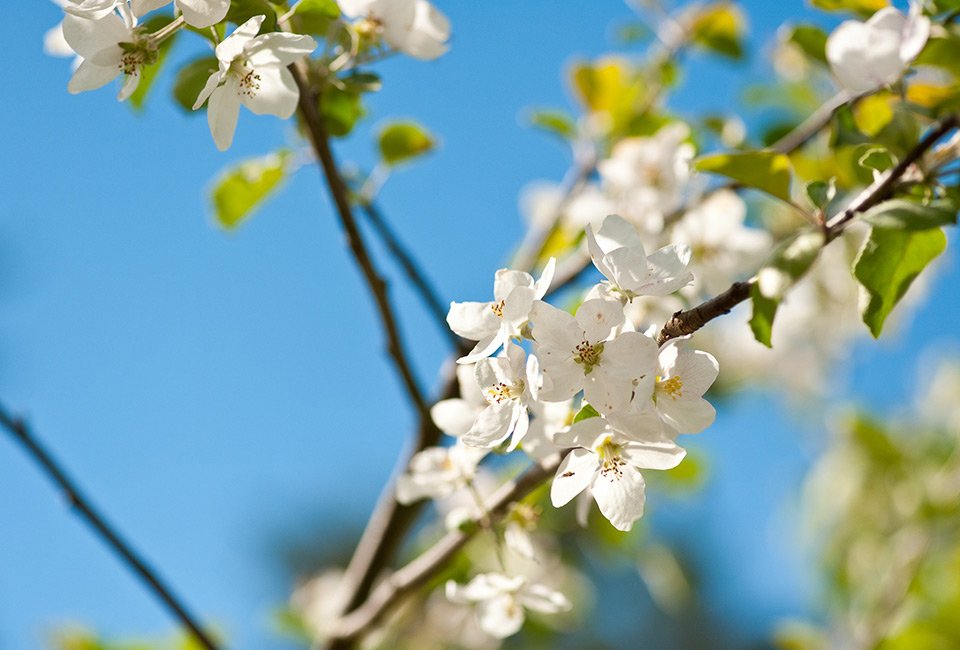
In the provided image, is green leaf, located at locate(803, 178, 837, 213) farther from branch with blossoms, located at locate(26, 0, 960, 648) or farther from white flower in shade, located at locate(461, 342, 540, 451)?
white flower in shade, located at locate(461, 342, 540, 451)

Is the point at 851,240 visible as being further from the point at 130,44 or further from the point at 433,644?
the point at 433,644

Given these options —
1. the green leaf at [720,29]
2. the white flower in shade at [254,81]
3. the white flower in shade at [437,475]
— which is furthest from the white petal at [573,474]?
the green leaf at [720,29]

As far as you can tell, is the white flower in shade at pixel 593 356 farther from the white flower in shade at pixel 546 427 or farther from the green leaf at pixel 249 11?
the green leaf at pixel 249 11

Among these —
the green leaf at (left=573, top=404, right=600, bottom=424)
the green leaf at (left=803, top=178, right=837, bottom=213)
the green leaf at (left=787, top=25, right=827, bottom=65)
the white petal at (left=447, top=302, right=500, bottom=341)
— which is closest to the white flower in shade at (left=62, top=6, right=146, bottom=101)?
the white petal at (left=447, top=302, right=500, bottom=341)

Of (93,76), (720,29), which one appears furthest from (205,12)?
(720,29)

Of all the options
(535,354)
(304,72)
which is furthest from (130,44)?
(535,354)

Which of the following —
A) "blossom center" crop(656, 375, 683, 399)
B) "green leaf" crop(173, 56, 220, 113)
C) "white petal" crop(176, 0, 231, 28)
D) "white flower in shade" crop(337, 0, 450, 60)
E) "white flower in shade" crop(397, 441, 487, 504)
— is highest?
"white petal" crop(176, 0, 231, 28)
